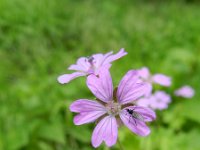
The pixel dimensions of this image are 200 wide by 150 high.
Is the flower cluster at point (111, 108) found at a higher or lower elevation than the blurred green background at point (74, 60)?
lower

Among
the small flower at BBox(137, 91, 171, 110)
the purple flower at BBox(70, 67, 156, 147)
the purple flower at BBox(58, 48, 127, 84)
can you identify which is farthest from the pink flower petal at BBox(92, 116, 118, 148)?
the small flower at BBox(137, 91, 171, 110)

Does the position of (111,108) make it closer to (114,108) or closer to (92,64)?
(114,108)

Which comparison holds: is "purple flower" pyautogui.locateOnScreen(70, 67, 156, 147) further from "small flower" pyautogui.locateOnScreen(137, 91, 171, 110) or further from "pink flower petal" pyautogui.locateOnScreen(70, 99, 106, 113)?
"small flower" pyautogui.locateOnScreen(137, 91, 171, 110)

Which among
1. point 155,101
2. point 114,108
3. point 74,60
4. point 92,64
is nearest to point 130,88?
point 114,108

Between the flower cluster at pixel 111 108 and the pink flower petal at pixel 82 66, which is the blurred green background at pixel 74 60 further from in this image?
the flower cluster at pixel 111 108

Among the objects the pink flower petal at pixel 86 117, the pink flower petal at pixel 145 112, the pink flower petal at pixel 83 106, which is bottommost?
the pink flower petal at pixel 145 112

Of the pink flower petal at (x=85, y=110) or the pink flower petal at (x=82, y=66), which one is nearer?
the pink flower petal at (x=85, y=110)

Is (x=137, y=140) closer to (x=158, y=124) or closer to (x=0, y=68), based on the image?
(x=158, y=124)

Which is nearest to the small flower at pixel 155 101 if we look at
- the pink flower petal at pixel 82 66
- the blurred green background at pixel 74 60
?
the blurred green background at pixel 74 60

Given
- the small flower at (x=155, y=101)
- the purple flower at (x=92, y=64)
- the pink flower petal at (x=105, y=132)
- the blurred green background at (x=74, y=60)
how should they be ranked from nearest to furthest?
the pink flower petal at (x=105, y=132)
the purple flower at (x=92, y=64)
the small flower at (x=155, y=101)
the blurred green background at (x=74, y=60)
